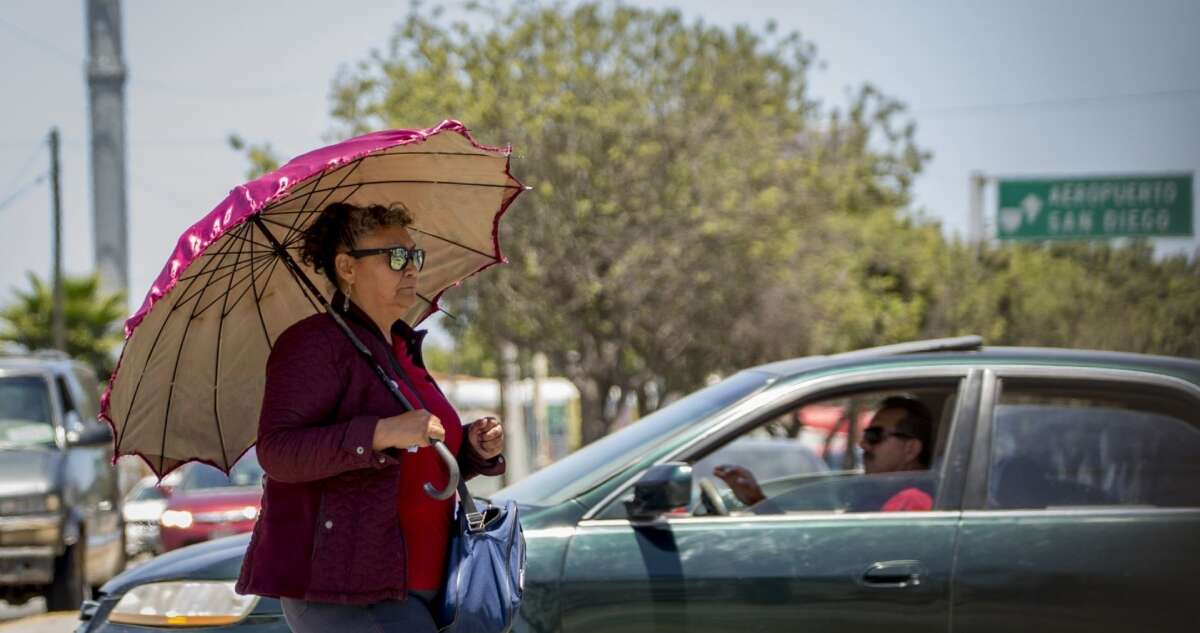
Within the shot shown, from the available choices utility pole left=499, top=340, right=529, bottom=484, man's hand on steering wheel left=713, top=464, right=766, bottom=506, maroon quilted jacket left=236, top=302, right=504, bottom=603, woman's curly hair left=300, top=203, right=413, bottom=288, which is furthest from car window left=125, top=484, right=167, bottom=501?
maroon quilted jacket left=236, top=302, right=504, bottom=603

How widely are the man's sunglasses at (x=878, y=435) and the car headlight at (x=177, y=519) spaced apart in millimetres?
8655

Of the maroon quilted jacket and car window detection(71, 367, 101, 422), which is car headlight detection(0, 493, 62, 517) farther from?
the maroon quilted jacket

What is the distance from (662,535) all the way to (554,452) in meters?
46.0

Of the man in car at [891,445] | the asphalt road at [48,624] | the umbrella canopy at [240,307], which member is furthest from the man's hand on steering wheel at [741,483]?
the asphalt road at [48,624]

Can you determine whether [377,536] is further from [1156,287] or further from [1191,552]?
[1156,287]

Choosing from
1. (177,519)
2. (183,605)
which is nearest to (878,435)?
(183,605)

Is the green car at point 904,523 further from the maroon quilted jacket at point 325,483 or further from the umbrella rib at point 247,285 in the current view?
the maroon quilted jacket at point 325,483

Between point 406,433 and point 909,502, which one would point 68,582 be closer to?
point 909,502

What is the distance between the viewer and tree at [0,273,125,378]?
107ft

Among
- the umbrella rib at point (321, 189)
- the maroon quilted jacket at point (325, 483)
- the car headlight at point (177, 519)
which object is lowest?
the car headlight at point (177, 519)

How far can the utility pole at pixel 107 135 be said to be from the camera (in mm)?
35344

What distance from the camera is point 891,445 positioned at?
5.61 meters

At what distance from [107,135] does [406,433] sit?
34840 millimetres

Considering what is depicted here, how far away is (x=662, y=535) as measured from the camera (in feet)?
15.1
